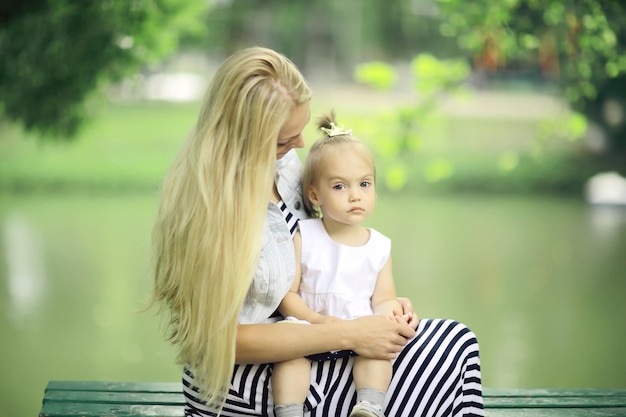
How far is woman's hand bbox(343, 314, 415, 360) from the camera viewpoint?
7.30ft

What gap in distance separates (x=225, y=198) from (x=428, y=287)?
615cm

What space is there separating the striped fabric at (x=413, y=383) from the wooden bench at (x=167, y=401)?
0.35m

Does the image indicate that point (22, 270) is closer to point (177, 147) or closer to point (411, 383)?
point (177, 147)

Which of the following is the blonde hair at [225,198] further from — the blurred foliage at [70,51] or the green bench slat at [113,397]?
the blurred foliage at [70,51]

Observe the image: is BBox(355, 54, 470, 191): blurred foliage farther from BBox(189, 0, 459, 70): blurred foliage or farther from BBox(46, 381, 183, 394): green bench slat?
BBox(189, 0, 459, 70): blurred foliage

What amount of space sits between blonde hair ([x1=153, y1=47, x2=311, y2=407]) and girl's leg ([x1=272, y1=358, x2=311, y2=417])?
0.13m

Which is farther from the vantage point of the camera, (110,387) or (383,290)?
(110,387)

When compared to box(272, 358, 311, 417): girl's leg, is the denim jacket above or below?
above

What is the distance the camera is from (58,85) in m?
5.71

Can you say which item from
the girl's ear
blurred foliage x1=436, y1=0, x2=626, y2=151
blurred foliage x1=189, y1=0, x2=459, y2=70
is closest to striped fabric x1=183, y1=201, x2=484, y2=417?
the girl's ear

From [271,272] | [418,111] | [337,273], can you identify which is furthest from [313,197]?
[418,111]

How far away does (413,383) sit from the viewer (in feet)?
7.63

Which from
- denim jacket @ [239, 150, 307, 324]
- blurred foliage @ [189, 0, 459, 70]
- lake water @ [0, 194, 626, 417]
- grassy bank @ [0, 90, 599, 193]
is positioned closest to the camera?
denim jacket @ [239, 150, 307, 324]

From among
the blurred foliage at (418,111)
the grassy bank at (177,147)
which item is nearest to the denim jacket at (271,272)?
the blurred foliage at (418,111)
